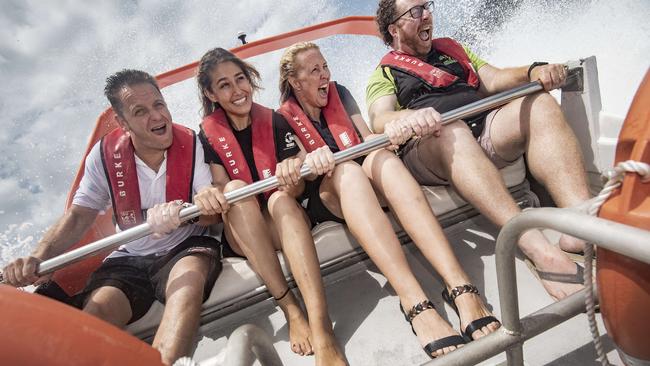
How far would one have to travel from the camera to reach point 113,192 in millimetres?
1641

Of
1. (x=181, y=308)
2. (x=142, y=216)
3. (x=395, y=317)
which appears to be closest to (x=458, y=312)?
(x=395, y=317)

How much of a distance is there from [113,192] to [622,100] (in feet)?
26.4

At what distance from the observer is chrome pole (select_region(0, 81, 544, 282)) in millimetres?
1295

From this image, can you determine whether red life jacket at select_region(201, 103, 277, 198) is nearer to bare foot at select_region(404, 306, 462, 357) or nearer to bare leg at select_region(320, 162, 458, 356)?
bare leg at select_region(320, 162, 458, 356)

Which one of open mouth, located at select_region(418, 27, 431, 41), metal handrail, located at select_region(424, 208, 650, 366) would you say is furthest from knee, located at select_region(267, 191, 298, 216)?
open mouth, located at select_region(418, 27, 431, 41)

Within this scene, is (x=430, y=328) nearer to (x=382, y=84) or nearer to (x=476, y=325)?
(x=476, y=325)

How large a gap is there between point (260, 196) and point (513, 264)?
1.13m

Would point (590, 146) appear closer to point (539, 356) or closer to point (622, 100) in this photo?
point (539, 356)

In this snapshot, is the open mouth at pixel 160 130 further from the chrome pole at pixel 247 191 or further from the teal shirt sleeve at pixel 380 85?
the teal shirt sleeve at pixel 380 85

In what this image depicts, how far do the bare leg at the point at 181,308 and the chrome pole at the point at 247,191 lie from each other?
7.7 inches

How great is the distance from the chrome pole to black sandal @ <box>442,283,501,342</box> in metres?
0.53

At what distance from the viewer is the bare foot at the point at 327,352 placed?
3.64 feet

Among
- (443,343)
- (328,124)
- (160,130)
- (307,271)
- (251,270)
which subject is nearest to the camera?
(443,343)

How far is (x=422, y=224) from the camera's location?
1226 millimetres
